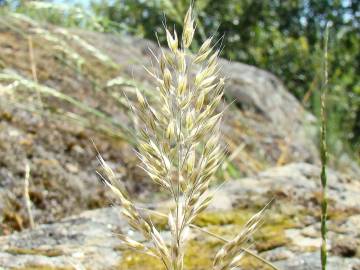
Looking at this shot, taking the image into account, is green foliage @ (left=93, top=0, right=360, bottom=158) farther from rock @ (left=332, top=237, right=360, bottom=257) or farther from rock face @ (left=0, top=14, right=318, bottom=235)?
rock @ (left=332, top=237, right=360, bottom=257)

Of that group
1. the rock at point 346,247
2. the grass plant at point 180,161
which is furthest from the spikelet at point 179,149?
the rock at point 346,247

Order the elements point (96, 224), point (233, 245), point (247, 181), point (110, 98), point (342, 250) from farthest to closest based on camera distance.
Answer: point (110, 98), point (247, 181), point (96, 224), point (342, 250), point (233, 245)

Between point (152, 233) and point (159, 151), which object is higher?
point (159, 151)

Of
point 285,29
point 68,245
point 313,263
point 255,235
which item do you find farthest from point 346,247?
point 285,29

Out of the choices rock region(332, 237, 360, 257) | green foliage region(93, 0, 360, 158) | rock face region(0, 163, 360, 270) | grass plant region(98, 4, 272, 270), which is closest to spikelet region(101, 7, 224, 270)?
grass plant region(98, 4, 272, 270)

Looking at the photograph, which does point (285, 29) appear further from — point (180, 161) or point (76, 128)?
point (180, 161)

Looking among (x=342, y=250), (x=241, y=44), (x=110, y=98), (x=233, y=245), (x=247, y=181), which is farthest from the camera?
(x=241, y=44)

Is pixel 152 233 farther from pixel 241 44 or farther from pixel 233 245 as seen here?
pixel 241 44

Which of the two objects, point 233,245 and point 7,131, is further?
point 7,131

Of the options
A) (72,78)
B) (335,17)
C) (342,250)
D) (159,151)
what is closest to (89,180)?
(72,78)
